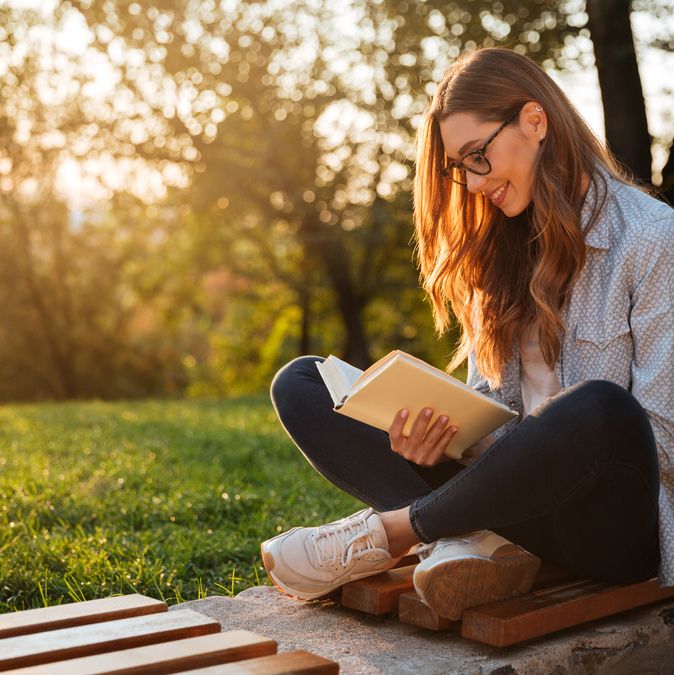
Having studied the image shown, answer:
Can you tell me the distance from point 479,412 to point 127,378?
15.2m

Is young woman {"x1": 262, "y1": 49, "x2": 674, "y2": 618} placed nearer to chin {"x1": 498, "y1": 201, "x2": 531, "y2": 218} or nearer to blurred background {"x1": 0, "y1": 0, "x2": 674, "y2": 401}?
chin {"x1": 498, "y1": 201, "x2": 531, "y2": 218}

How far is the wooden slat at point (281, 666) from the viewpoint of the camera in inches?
64.8

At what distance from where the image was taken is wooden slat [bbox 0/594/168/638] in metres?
1.90

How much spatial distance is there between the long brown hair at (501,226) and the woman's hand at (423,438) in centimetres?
30

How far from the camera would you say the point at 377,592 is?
2184 mm

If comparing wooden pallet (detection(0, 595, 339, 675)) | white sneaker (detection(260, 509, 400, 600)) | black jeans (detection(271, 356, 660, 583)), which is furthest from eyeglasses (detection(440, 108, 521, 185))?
wooden pallet (detection(0, 595, 339, 675))

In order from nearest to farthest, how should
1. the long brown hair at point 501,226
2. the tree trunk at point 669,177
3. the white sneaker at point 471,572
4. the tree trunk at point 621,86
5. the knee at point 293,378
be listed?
the white sneaker at point 471,572, the long brown hair at point 501,226, the knee at point 293,378, the tree trunk at point 621,86, the tree trunk at point 669,177

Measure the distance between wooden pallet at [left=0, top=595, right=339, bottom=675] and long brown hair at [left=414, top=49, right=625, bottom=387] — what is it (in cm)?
105

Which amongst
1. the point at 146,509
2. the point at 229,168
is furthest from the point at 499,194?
the point at 229,168

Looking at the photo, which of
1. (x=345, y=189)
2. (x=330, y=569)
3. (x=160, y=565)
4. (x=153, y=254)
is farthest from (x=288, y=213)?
(x=330, y=569)

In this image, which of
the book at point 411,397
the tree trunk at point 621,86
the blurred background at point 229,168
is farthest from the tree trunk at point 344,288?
the book at point 411,397

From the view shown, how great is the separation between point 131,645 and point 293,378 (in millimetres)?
951

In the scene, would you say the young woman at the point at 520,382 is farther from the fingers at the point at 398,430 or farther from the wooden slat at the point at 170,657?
the wooden slat at the point at 170,657

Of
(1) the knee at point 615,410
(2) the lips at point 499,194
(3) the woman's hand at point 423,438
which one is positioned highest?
(2) the lips at point 499,194
